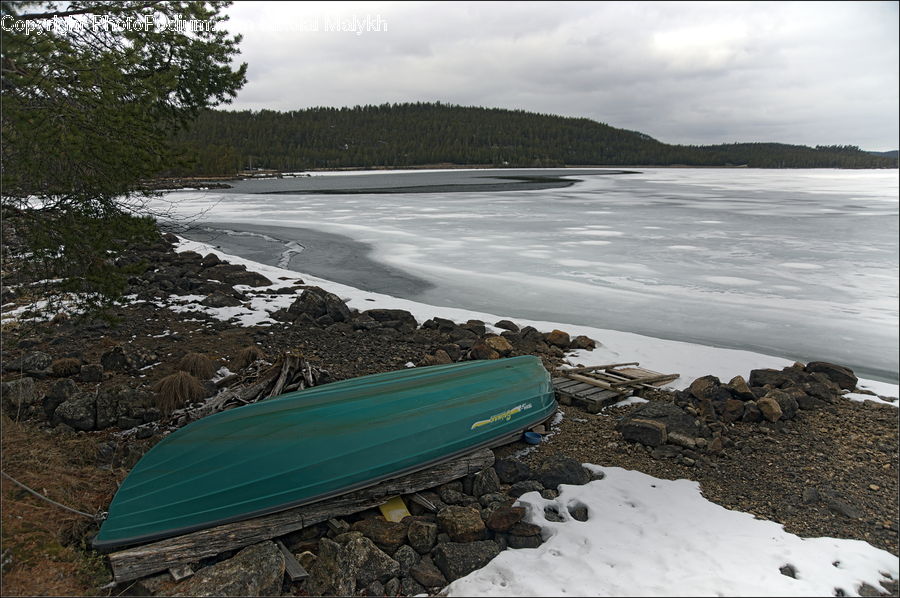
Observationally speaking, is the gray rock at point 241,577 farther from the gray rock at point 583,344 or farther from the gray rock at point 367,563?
the gray rock at point 583,344

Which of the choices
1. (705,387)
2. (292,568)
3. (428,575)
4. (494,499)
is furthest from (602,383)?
(292,568)

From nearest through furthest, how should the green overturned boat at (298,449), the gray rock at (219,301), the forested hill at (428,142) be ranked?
the green overturned boat at (298,449), the gray rock at (219,301), the forested hill at (428,142)

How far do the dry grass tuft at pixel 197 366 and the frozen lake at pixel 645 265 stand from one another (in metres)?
4.82

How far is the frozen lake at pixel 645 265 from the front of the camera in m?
11.2

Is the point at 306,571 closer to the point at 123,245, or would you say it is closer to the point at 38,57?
the point at 123,245

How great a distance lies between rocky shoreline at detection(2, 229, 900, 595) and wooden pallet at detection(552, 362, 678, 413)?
22 centimetres

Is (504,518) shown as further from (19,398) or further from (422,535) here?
(19,398)

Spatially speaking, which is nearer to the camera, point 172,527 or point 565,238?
point 172,527

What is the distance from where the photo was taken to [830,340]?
34.2 feet

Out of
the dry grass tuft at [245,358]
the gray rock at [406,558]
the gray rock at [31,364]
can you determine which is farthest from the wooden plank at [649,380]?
the gray rock at [31,364]

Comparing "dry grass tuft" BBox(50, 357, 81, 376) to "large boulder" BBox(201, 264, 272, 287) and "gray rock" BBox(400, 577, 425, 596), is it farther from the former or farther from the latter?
"large boulder" BBox(201, 264, 272, 287)

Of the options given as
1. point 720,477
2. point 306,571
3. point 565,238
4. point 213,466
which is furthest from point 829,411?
point 565,238

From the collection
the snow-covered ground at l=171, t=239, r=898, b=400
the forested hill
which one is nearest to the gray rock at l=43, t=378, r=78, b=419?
the snow-covered ground at l=171, t=239, r=898, b=400

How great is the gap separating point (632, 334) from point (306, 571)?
25.7 ft
